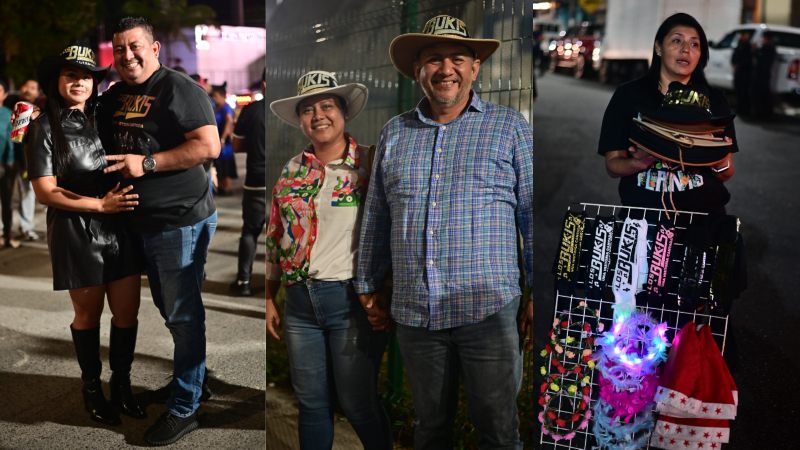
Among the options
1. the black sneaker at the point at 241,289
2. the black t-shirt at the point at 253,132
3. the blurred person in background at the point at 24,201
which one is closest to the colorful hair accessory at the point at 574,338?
the black t-shirt at the point at 253,132

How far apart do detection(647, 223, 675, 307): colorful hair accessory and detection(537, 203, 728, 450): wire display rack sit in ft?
0.07

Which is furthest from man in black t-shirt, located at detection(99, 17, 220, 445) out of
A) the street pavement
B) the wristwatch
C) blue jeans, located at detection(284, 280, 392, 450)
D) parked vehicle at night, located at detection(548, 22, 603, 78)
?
parked vehicle at night, located at detection(548, 22, 603, 78)

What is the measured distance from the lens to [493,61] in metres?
2.34

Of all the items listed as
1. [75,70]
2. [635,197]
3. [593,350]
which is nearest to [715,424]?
[593,350]

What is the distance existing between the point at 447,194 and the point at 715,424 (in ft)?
3.50

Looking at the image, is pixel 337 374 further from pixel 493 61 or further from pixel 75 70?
pixel 75 70

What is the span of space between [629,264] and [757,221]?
16.6 inches

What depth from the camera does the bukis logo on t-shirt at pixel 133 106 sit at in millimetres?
3154

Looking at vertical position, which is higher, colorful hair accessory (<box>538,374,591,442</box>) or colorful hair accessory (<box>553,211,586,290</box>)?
colorful hair accessory (<box>553,211,586,290</box>)

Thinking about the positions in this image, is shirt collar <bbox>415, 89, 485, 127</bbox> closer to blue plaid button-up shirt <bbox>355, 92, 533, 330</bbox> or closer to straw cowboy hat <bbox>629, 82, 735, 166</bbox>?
blue plaid button-up shirt <bbox>355, 92, 533, 330</bbox>

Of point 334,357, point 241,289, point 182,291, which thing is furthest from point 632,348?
point 241,289

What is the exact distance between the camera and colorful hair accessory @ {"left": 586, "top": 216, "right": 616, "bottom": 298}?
239cm

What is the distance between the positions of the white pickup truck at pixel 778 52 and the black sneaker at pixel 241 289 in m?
3.66

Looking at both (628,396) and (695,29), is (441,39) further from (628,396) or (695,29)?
(628,396)
